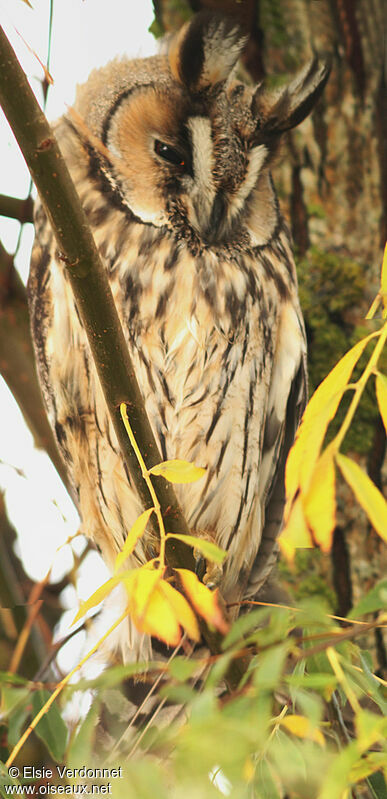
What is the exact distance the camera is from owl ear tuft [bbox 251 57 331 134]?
133 cm

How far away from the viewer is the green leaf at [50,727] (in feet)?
2.63

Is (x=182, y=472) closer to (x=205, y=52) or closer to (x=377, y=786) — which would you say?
(x=377, y=786)

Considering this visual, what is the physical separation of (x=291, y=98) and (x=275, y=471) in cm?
76

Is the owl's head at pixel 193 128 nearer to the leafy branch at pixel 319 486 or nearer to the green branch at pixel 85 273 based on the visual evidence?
the green branch at pixel 85 273

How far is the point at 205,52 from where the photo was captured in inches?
49.8

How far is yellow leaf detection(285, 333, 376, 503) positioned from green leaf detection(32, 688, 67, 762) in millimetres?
490

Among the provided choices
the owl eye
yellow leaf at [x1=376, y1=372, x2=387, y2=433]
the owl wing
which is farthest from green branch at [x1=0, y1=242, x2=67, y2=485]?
yellow leaf at [x1=376, y1=372, x2=387, y2=433]

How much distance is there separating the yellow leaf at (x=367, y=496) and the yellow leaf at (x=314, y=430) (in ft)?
0.07

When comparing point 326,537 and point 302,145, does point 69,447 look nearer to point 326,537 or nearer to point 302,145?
point 302,145

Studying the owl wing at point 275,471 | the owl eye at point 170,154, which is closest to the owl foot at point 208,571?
the owl wing at point 275,471

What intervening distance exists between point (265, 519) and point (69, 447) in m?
0.47

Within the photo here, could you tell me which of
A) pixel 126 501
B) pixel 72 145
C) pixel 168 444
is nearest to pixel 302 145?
pixel 72 145

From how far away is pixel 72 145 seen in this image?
1357 millimetres

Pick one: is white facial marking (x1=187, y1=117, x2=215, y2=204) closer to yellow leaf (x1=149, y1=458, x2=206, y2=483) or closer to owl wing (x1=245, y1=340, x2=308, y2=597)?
owl wing (x1=245, y1=340, x2=308, y2=597)
